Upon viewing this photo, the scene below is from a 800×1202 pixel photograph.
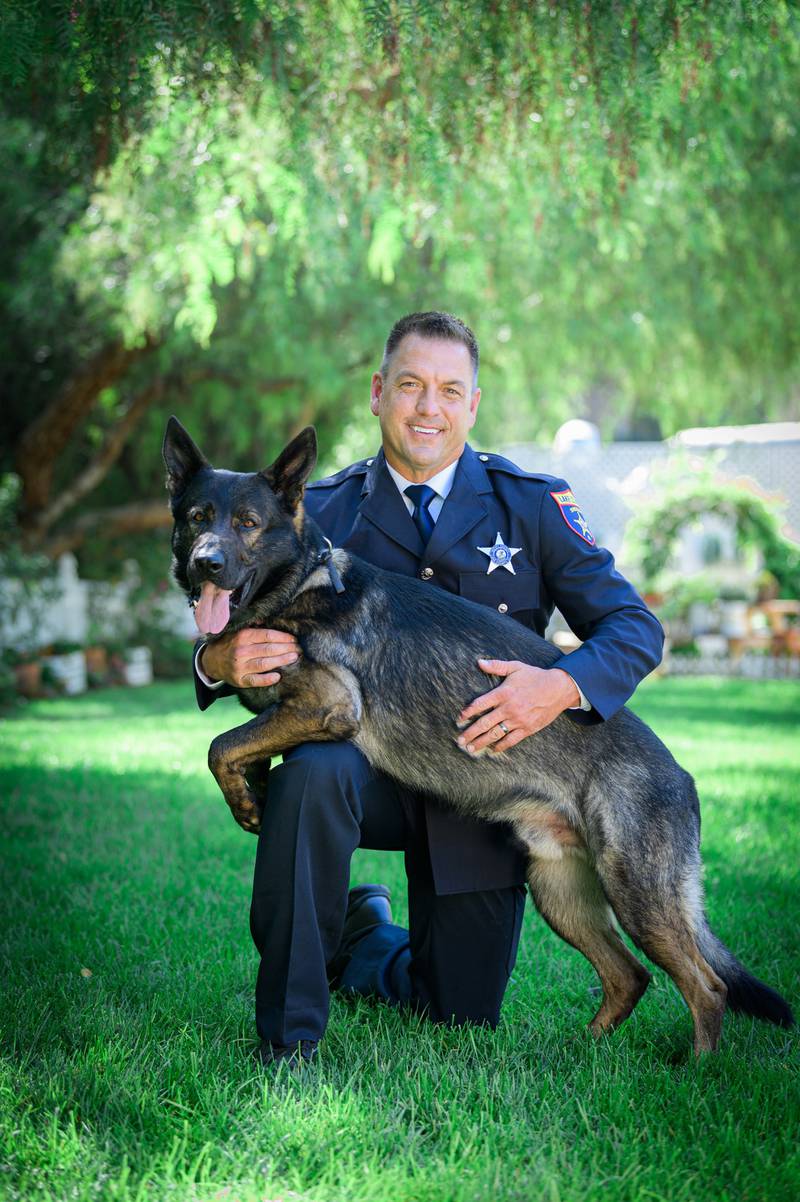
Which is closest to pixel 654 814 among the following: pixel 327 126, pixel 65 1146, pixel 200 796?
pixel 65 1146

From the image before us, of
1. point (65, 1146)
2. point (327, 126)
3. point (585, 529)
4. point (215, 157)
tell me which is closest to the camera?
point (65, 1146)

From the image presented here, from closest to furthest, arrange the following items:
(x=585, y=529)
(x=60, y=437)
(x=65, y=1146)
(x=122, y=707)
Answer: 1. (x=65, y=1146)
2. (x=585, y=529)
3. (x=122, y=707)
4. (x=60, y=437)

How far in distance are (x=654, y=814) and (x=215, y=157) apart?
14.7 feet

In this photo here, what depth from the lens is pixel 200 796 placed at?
19.7 feet

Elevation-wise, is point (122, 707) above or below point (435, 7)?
below

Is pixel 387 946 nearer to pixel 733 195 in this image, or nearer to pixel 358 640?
pixel 358 640

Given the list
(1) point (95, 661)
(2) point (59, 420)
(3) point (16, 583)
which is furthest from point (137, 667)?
(2) point (59, 420)

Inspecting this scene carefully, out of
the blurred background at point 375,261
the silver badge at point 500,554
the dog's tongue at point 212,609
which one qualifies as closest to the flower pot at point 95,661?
the blurred background at point 375,261

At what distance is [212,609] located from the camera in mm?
2770

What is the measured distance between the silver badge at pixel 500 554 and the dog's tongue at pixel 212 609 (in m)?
0.84

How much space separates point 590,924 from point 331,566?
126cm

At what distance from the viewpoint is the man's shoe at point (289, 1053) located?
8.34 ft

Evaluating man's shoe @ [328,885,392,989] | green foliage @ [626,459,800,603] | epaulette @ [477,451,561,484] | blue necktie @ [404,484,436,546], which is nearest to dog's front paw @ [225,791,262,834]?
man's shoe @ [328,885,392,989]

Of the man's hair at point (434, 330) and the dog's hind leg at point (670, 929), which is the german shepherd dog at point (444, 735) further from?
the man's hair at point (434, 330)
